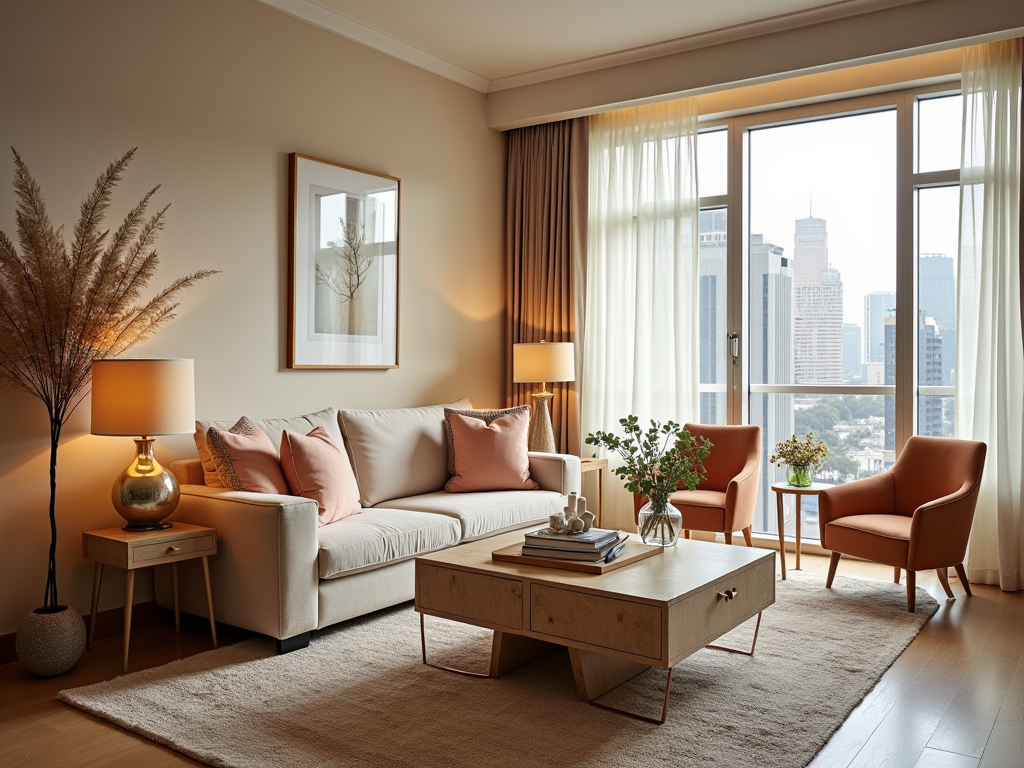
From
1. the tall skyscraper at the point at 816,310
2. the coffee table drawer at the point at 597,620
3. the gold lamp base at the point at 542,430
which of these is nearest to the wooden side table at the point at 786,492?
the tall skyscraper at the point at 816,310

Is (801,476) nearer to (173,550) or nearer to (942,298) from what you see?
(942,298)

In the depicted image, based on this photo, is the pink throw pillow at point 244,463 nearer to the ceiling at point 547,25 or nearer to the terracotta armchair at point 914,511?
the ceiling at point 547,25

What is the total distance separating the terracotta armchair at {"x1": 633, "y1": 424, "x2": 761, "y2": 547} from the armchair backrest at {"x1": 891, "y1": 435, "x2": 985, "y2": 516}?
77 cm

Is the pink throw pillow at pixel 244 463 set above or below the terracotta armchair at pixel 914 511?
above

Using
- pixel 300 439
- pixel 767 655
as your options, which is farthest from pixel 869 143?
pixel 300 439

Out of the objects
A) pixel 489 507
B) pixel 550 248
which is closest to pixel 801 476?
pixel 489 507

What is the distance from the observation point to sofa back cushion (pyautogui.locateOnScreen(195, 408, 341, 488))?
389cm

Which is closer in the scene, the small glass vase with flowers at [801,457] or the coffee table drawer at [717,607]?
the coffee table drawer at [717,607]

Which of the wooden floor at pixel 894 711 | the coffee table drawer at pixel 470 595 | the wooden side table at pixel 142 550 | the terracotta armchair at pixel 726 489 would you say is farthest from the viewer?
the terracotta armchair at pixel 726 489

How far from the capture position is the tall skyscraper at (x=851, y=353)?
5.30 metres

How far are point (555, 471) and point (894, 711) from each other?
8.15 ft

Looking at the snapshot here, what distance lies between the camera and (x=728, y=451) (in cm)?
522

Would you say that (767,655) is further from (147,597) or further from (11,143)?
(11,143)

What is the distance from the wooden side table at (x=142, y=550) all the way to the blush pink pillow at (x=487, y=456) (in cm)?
163
